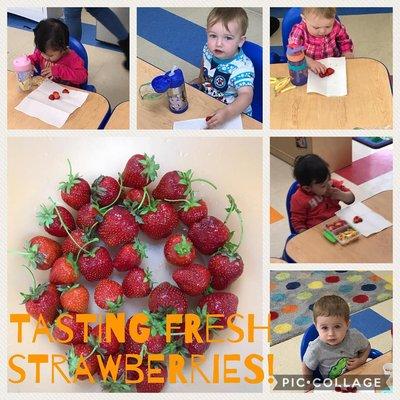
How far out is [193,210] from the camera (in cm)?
138

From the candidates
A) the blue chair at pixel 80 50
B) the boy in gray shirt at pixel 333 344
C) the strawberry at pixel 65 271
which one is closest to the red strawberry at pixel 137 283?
the strawberry at pixel 65 271

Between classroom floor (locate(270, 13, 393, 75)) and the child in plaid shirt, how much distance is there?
52 millimetres

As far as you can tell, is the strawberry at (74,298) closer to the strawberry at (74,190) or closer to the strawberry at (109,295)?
the strawberry at (109,295)

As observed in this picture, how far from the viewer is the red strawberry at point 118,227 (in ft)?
4.48

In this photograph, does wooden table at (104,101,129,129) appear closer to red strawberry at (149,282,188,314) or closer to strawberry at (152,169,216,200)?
strawberry at (152,169,216,200)

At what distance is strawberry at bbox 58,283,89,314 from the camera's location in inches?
52.8

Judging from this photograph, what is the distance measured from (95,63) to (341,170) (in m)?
0.73

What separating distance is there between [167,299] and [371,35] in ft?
2.81

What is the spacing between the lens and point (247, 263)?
1.37m

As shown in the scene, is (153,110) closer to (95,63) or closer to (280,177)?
(280,177)

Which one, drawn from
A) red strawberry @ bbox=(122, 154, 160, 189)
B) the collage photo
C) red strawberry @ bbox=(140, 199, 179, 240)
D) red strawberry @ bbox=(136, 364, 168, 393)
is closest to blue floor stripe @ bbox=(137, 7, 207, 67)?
the collage photo
